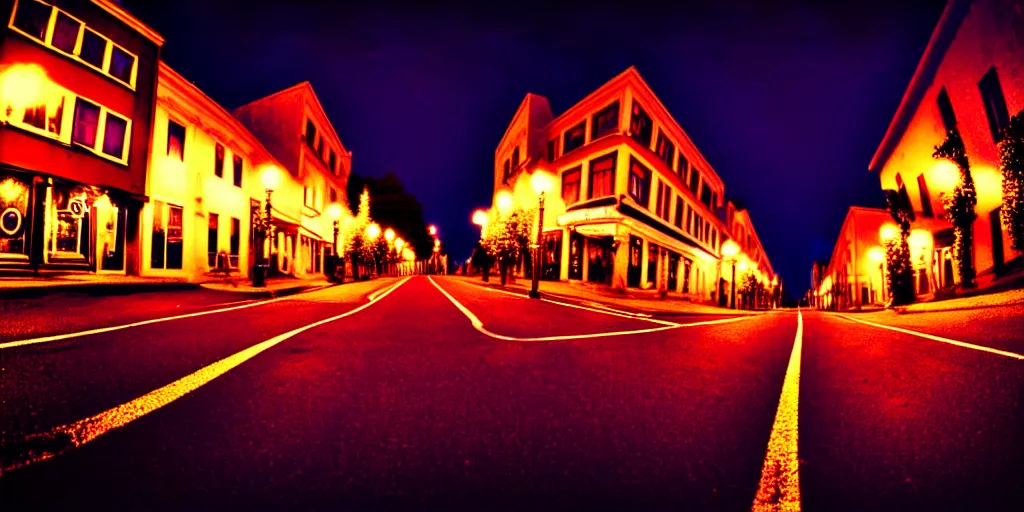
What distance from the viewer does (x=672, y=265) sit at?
30672 mm

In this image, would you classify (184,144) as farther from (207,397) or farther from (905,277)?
(905,277)

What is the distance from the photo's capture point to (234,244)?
67.8 ft

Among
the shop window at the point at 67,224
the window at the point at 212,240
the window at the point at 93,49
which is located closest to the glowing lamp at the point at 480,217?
the window at the point at 212,240

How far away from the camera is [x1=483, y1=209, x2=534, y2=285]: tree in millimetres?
22781

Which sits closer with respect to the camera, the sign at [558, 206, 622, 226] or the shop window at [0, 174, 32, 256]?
the shop window at [0, 174, 32, 256]

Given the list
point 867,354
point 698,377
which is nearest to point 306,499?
point 698,377

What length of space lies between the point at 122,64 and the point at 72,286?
29.5 feet

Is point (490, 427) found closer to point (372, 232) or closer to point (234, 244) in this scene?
point (234, 244)

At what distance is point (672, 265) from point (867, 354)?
26.9 metres

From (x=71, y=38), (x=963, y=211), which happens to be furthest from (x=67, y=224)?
(x=963, y=211)

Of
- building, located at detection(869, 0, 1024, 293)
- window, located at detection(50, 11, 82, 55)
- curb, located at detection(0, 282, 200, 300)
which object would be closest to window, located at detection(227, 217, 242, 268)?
curb, located at detection(0, 282, 200, 300)

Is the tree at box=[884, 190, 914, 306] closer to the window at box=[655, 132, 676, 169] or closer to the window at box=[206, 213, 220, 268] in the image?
the window at box=[655, 132, 676, 169]

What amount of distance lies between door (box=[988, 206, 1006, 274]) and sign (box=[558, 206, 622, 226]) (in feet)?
47.3

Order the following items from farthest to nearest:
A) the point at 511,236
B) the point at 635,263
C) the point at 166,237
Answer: the point at 635,263, the point at 511,236, the point at 166,237
